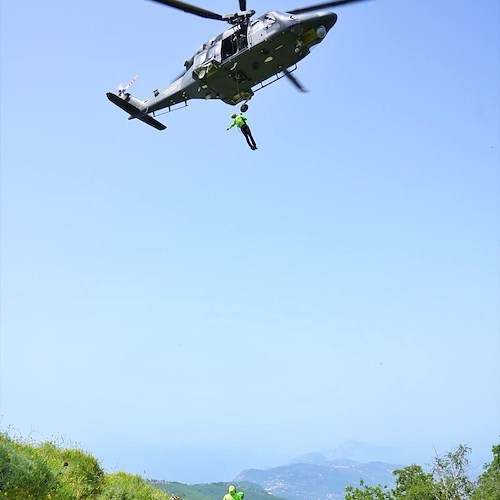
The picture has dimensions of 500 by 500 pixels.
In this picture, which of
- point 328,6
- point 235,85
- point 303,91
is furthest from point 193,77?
point 328,6

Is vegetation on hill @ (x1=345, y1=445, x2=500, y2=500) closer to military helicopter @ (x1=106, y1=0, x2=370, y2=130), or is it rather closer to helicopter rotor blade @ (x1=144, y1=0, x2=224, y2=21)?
military helicopter @ (x1=106, y1=0, x2=370, y2=130)

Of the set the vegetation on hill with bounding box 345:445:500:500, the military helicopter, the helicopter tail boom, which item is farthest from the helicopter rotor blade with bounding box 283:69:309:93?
the vegetation on hill with bounding box 345:445:500:500

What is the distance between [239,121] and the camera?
2064 centimetres

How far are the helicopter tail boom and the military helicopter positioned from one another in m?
3.65

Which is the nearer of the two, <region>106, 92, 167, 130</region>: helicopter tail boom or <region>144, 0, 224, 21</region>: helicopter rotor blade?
<region>144, 0, 224, 21</region>: helicopter rotor blade

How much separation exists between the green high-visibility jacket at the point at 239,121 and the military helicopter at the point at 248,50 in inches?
22.1

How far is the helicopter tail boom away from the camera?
83.7 feet

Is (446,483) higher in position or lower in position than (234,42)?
lower

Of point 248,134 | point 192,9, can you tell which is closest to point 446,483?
point 248,134

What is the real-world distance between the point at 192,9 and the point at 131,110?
8688 mm

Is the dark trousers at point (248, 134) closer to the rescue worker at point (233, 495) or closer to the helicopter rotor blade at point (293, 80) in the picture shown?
the helicopter rotor blade at point (293, 80)

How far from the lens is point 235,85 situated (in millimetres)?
20609

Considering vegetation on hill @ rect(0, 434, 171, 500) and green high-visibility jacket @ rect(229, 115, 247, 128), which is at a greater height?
green high-visibility jacket @ rect(229, 115, 247, 128)

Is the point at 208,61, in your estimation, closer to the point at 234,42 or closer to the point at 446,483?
the point at 234,42
